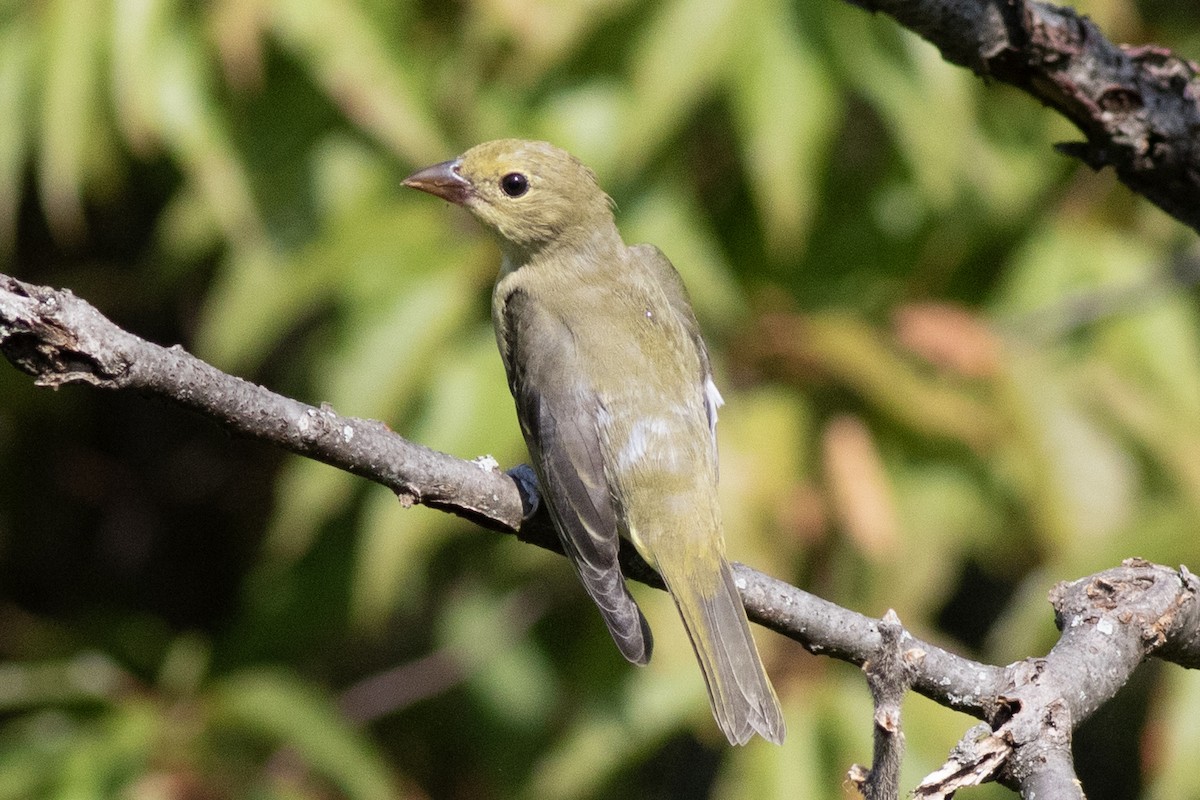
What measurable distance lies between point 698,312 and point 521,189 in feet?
3.14

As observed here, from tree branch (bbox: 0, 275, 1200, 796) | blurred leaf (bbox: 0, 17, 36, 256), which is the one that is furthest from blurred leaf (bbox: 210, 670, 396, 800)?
tree branch (bbox: 0, 275, 1200, 796)

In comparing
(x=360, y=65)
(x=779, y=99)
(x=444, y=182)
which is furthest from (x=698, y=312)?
(x=360, y=65)

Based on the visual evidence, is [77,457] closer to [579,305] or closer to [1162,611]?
[579,305]

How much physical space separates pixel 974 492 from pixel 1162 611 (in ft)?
7.58

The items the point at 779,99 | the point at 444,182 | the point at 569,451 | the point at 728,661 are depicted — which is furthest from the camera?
the point at 779,99

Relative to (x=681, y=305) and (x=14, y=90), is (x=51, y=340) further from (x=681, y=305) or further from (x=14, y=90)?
(x=14, y=90)

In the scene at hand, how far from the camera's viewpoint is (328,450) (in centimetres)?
237

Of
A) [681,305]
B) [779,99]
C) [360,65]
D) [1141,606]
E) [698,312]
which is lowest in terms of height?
[1141,606]

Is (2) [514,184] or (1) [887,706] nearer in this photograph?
(1) [887,706]

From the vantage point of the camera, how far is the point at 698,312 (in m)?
4.99

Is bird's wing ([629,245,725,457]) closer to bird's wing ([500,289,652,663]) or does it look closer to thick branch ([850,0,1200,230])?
bird's wing ([500,289,652,663])

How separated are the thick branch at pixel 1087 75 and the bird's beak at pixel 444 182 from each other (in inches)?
65.2

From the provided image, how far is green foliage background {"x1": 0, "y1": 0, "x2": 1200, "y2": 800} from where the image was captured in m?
4.43

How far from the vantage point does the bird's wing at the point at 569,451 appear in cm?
331
